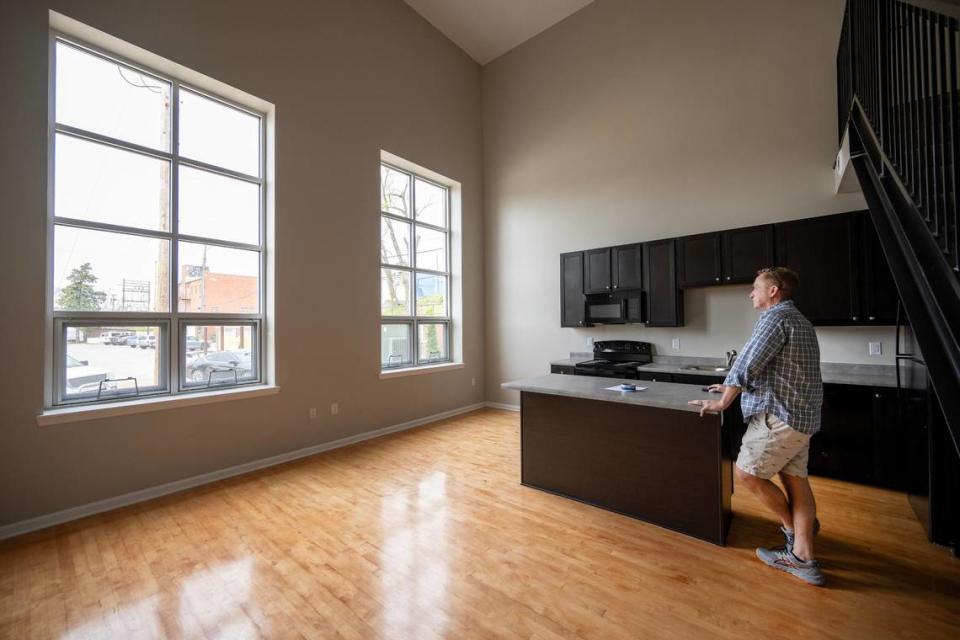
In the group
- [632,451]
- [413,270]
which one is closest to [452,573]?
[632,451]

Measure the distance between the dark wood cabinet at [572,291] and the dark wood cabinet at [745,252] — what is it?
1.68 m

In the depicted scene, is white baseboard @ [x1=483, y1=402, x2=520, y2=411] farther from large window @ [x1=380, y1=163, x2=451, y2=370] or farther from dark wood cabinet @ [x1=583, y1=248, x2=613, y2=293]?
dark wood cabinet @ [x1=583, y1=248, x2=613, y2=293]

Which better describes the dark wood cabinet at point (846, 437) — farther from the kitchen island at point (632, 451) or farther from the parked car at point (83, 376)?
the parked car at point (83, 376)

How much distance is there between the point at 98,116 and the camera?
3.22m

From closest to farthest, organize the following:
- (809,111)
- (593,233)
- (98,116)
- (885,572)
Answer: (885,572) < (98,116) < (809,111) < (593,233)

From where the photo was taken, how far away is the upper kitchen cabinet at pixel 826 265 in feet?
11.6

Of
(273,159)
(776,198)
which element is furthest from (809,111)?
(273,159)

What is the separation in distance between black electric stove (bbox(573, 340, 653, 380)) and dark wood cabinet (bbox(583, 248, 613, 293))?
2.32 feet

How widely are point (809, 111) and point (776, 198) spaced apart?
2.77 feet

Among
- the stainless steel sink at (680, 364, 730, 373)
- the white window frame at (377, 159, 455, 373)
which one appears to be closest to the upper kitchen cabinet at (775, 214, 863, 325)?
the stainless steel sink at (680, 364, 730, 373)

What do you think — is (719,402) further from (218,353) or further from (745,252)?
(218,353)

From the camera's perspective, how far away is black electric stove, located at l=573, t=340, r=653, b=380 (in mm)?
4742

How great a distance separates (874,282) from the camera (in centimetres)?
346

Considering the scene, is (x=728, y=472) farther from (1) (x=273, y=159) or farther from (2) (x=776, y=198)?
(1) (x=273, y=159)
